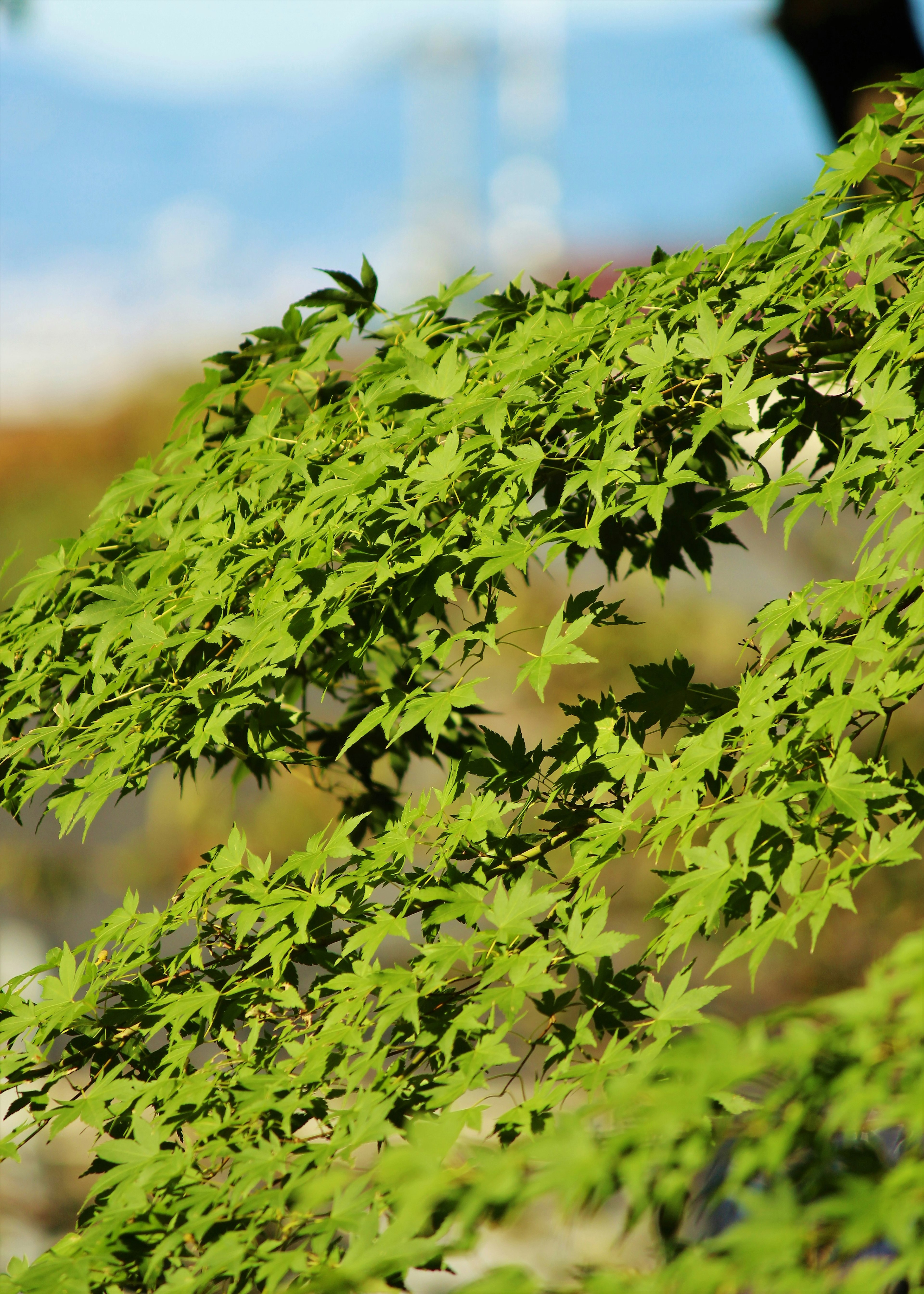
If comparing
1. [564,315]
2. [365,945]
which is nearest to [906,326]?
[564,315]

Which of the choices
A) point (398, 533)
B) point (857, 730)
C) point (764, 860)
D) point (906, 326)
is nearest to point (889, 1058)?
point (764, 860)

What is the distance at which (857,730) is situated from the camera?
1.34 metres

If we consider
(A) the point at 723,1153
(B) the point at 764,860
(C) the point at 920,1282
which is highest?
(B) the point at 764,860

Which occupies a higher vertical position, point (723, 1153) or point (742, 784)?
point (742, 784)

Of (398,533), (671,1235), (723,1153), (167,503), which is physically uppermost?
(167,503)

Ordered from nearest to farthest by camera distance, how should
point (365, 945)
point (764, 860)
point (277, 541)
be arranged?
point (764, 860) → point (365, 945) → point (277, 541)

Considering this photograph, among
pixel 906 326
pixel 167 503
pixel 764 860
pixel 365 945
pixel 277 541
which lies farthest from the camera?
pixel 167 503

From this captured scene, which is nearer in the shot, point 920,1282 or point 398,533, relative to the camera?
point 920,1282

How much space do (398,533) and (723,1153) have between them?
0.94 m

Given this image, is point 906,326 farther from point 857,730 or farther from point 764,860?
point 764,860

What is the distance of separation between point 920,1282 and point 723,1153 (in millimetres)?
492

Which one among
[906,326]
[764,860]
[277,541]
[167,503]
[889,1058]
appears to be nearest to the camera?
[889,1058]

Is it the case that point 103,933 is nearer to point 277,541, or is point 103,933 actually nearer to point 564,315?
point 277,541

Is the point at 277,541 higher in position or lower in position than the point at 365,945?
higher
